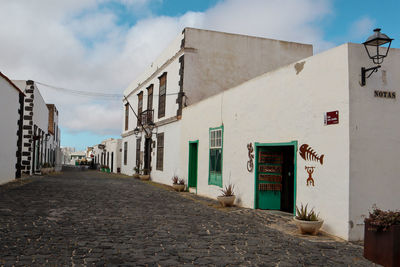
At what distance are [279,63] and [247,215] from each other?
35.1 feet

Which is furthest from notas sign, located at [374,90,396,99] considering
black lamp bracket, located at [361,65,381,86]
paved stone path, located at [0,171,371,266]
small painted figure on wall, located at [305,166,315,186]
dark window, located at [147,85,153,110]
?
dark window, located at [147,85,153,110]

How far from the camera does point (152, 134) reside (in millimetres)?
20594

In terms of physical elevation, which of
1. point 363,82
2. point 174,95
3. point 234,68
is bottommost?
point 363,82

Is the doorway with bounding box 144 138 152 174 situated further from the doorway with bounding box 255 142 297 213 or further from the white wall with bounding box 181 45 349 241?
the doorway with bounding box 255 142 297 213

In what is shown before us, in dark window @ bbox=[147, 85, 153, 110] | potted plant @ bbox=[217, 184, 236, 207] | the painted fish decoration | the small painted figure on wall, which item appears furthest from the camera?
dark window @ bbox=[147, 85, 153, 110]

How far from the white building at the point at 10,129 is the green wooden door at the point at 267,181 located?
10.7 meters

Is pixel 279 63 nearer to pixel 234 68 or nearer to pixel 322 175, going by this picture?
pixel 234 68

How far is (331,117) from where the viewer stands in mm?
6840

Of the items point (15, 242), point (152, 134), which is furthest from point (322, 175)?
point (152, 134)

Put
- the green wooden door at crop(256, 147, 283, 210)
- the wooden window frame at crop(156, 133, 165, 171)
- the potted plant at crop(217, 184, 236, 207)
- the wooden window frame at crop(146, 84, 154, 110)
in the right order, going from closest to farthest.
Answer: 1. the green wooden door at crop(256, 147, 283, 210)
2. the potted plant at crop(217, 184, 236, 207)
3. the wooden window frame at crop(156, 133, 165, 171)
4. the wooden window frame at crop(146, 84, 154, 110)

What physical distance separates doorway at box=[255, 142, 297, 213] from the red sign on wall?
8.39 ft

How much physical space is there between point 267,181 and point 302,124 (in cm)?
232

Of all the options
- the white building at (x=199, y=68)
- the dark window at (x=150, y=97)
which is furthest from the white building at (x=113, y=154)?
the white building at (x=199, y=68)

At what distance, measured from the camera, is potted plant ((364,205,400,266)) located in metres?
4.79
